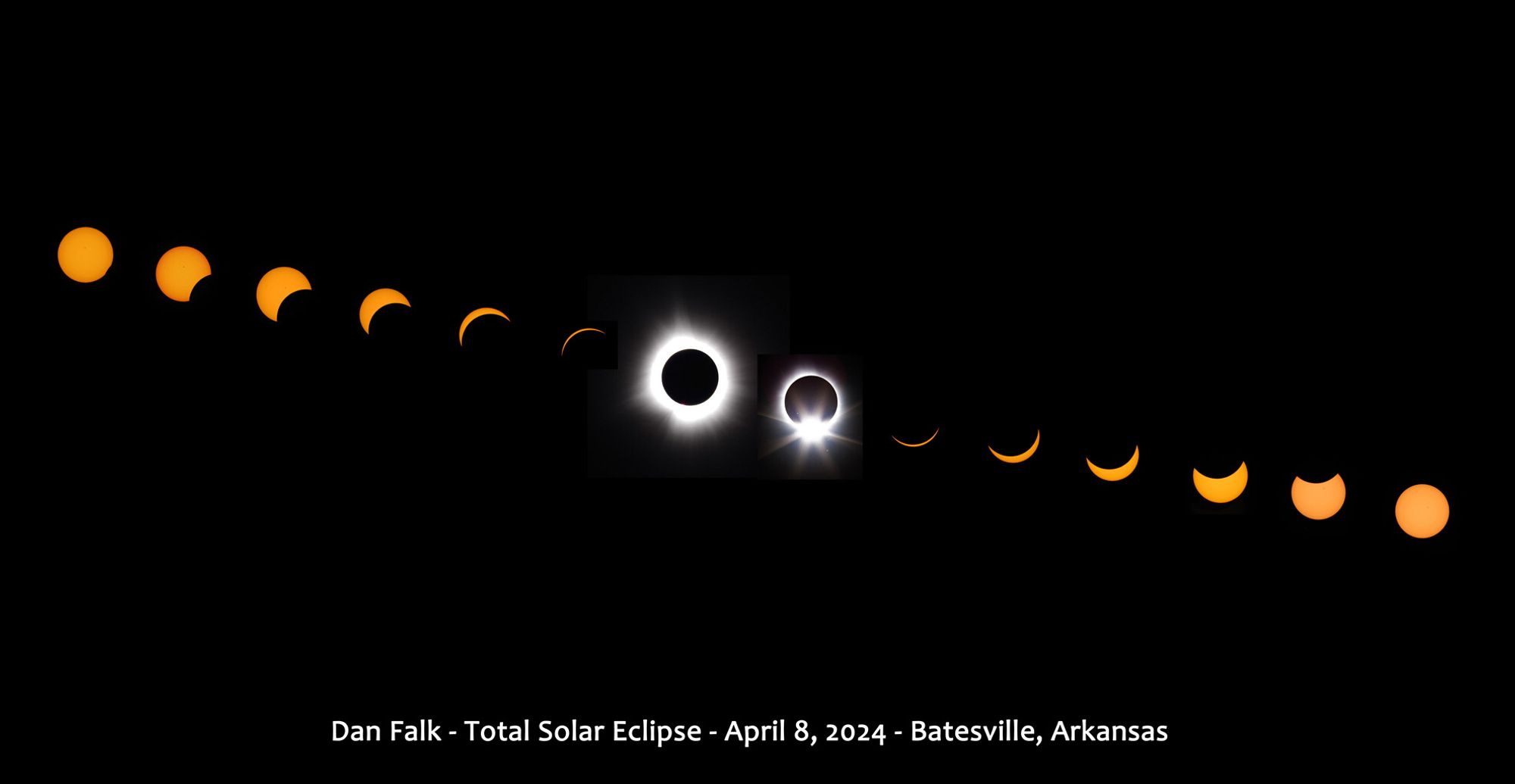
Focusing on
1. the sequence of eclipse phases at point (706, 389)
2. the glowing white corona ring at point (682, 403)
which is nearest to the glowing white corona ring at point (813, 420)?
the sequence of eclipse phases at point (706, 389)

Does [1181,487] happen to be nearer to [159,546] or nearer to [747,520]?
[747,520]

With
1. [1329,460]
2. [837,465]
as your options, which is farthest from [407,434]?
[1329,460]

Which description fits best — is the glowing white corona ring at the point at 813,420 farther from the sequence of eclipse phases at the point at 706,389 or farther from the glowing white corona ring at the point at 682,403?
the glowing white corona ring at the point at 682,403

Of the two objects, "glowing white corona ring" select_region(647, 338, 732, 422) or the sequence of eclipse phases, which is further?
"glowing white corona ring" select_region(647, 338, 732, 422)

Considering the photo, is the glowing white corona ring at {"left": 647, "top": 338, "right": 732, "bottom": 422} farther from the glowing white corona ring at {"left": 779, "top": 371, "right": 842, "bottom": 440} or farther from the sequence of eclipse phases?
the glowing white corona ring at {"left": 779, "top": 371, "right": 842, "bottom": 440}

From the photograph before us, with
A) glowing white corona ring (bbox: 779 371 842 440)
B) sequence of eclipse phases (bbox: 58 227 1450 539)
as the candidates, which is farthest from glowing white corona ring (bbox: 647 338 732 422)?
glowing white corona ring (bbox: 779 371 842 440)
